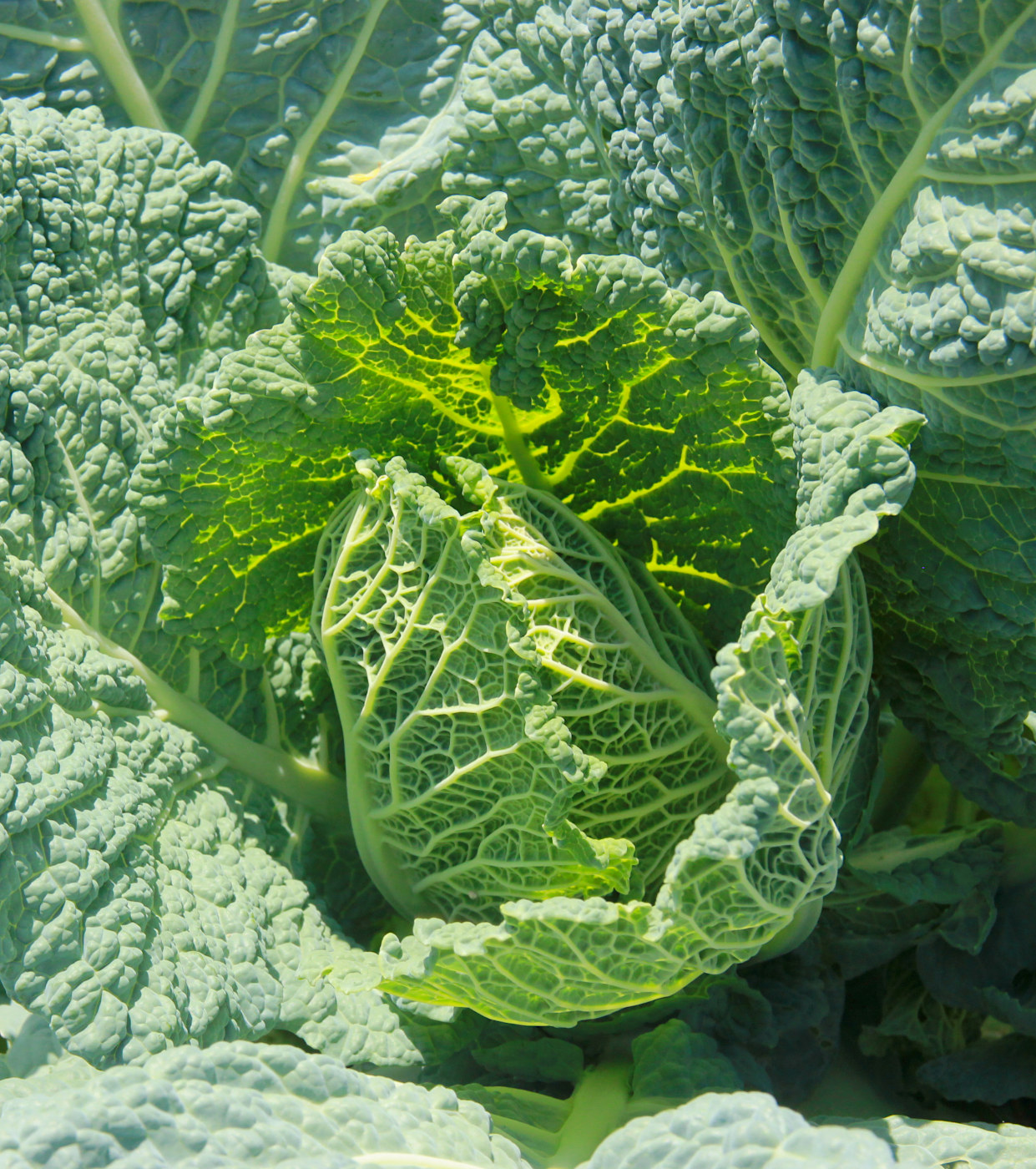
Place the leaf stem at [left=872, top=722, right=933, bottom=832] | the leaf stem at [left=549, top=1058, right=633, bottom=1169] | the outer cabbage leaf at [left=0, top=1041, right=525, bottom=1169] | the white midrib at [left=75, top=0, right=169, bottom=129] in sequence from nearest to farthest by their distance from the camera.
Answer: the outer cabbage leaf at [left=0, top=1041, right=525, bottom=1169]
the leaf stem at [left=549, top=1058, right=633, bottom=1169]
the white midrib at [left=75, top=0, right=169, bottom=129]
the leaf stem at [left=872, top=722, right=933, bottom=832]

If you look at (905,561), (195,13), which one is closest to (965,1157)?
(905,561)

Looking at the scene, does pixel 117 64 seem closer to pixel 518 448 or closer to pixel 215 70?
pixel 215 70

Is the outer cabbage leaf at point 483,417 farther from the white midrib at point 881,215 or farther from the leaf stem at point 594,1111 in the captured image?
the leaf stem at point 594,1111

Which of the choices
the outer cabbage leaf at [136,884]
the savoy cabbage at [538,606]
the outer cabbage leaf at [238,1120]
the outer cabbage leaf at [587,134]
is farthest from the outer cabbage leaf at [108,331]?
the outer cabbage leaf at [238,1120]

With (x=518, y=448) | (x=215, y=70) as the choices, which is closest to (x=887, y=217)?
(x=518, y=448)

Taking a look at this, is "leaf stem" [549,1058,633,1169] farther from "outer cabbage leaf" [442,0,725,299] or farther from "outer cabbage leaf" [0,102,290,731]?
"outer cabbage leaf" [442,0,725,299]

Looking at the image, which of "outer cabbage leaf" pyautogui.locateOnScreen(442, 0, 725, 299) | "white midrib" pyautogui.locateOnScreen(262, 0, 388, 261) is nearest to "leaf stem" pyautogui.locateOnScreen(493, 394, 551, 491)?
"outer cabbage leaf" pyautogui.locateOnScreen(442, 0, 725, 299)

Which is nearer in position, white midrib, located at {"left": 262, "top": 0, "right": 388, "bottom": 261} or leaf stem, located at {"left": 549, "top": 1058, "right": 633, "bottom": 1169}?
leaf stem, located at {"left": 549, "top": 1058, "right": 633, "bottom": 1169}

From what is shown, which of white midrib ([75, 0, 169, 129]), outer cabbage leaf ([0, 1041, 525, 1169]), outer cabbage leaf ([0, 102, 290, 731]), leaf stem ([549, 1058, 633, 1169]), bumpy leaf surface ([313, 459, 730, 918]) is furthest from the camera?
white midrib ([75, 0, 169, 129])
